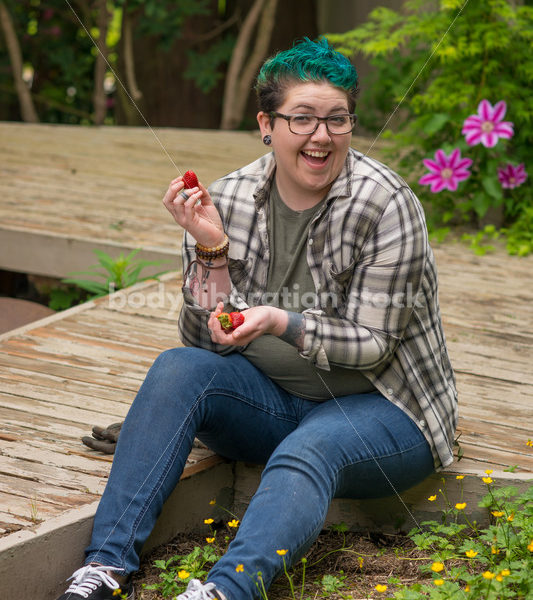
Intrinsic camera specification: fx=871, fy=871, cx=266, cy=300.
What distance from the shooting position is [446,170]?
4.74 metres

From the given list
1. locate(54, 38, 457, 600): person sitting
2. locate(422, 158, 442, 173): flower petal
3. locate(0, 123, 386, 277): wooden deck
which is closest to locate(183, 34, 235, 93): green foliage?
locate(0, 123, 386, 277): wooden deck

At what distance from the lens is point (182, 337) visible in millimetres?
2312

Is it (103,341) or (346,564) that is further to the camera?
(103,341)

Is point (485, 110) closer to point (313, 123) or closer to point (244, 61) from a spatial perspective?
point (313, 123)

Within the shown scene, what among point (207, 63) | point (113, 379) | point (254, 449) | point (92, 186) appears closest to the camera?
point (254, 449)

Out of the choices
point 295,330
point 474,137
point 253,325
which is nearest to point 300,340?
point 295,330

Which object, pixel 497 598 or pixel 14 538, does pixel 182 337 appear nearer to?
pixel 14 538

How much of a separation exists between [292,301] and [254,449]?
15.8 inches

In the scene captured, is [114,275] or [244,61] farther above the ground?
[244,61]

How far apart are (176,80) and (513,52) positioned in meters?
4.91

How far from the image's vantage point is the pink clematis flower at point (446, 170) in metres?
4.71

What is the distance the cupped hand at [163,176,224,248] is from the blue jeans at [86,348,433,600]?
0.94ft

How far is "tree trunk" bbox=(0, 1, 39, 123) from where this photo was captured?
320 inches

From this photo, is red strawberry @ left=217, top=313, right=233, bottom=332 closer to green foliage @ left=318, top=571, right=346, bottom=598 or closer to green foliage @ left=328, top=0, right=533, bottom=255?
green foliage @ left=318, top=571, right=346, bottom=598
